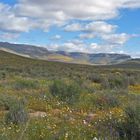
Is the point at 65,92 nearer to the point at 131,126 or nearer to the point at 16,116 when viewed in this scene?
the point at 16,116

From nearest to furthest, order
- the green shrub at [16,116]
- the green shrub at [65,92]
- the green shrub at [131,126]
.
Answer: the green shrub at [131,126] < the green shrub at [16,116] < the green shrub at [65,92]

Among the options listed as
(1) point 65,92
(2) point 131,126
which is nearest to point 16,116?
(2) point 131,126

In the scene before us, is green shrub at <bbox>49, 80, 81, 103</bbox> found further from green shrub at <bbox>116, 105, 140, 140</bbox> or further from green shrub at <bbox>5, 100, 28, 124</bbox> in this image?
green shrub at <bbox>116, 105, 140, 140</bbox>

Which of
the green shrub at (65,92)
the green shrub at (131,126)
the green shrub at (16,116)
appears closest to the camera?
the green shrub at (131,126)

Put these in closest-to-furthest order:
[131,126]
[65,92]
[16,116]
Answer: [131,126], [16,116], [65,92]

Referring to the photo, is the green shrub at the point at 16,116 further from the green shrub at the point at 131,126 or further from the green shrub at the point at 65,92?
the green shrub at the point at 65,92

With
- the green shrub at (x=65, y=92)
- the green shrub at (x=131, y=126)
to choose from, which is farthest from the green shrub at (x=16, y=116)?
the green shrub at (x=65, y=92)

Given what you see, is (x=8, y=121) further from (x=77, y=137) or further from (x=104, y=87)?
(x=104, y=87)

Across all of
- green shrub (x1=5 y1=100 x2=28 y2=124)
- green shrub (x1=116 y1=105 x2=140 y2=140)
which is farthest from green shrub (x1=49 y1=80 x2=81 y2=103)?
green shrub (x1=116 y1=105 x2=140 y2=140)

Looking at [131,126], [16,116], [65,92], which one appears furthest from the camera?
[65,92]

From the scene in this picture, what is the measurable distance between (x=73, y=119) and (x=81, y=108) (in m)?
3.10

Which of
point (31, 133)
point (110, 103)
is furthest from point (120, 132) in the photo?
point (110, 103)

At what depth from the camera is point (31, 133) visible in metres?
9.48

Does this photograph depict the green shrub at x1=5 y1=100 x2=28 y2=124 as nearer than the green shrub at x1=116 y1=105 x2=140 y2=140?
No
